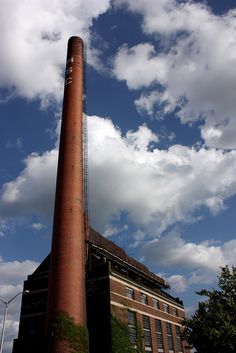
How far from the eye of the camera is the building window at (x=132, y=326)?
43866 millimetres

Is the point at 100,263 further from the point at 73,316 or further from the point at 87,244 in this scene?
the point at 73,316

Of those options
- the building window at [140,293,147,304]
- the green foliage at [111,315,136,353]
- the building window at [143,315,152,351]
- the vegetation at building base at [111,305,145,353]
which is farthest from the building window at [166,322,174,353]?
the green foliage at [111,315,136,353]

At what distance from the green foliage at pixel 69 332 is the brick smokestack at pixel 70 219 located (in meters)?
0.48

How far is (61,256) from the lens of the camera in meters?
35.8

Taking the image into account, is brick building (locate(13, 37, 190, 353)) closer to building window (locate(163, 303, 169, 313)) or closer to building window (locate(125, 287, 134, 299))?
building window (locate(125, 287, 134, 299))

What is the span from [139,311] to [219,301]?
1717 cm

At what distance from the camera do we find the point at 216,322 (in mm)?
30875

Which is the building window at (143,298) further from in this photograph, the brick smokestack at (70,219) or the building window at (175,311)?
the brick smokestack at (70,219)

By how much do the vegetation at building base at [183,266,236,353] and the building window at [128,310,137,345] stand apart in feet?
37.1

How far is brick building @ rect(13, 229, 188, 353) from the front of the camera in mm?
41531

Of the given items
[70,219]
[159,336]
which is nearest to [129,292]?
[159,336]

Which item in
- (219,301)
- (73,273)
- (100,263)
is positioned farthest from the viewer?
(100,263)

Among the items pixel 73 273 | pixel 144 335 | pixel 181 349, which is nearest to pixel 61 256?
pixel 73 273

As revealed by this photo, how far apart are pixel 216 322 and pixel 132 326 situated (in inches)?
641
